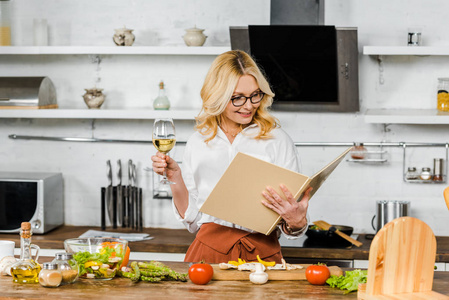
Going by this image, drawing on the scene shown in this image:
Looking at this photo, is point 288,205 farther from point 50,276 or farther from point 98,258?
point 50,276

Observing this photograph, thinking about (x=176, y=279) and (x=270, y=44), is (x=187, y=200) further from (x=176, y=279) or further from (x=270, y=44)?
(x=270, y=44)

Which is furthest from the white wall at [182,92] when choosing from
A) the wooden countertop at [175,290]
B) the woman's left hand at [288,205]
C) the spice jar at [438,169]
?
the wooden countertop at [175,290]

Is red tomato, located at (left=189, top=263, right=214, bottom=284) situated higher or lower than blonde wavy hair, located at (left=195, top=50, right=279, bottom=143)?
lower

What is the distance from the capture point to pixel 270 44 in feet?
12.8

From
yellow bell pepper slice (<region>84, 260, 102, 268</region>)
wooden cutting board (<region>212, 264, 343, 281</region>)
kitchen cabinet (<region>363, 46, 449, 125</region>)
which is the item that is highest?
kitchen cabinet (<region>363, 46, 449, 125</region>)

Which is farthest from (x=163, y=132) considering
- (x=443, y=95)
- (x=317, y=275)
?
(x=443, y=95)

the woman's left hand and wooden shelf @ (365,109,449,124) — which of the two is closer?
the woman's left hand

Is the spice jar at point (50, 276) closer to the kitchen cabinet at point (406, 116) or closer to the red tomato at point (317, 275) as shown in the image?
the red tomato at point (317, 275)

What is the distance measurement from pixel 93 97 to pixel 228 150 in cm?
177

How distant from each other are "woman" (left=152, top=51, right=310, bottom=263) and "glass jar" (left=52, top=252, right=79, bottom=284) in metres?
0.56

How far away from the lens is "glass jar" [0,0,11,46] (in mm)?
4328

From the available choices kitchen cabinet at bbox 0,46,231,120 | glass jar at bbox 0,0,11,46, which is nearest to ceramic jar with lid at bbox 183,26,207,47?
kitchen cabinet at bbox 0,46,231,120

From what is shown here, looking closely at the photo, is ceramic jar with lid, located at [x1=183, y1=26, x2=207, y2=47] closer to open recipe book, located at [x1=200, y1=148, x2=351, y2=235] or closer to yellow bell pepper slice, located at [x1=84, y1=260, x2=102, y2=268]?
open recipe book, located at [x1=200, y1=148, x2=351, y2=235]

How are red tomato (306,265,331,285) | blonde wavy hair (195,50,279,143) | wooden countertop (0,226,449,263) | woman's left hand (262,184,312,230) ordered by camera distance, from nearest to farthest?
red tomato (306,265,331,285) → woman's left hand (262,184,312,230) → blonde wavy hair (195,50,279,143) → wooden countertop (0,226,449,263)
